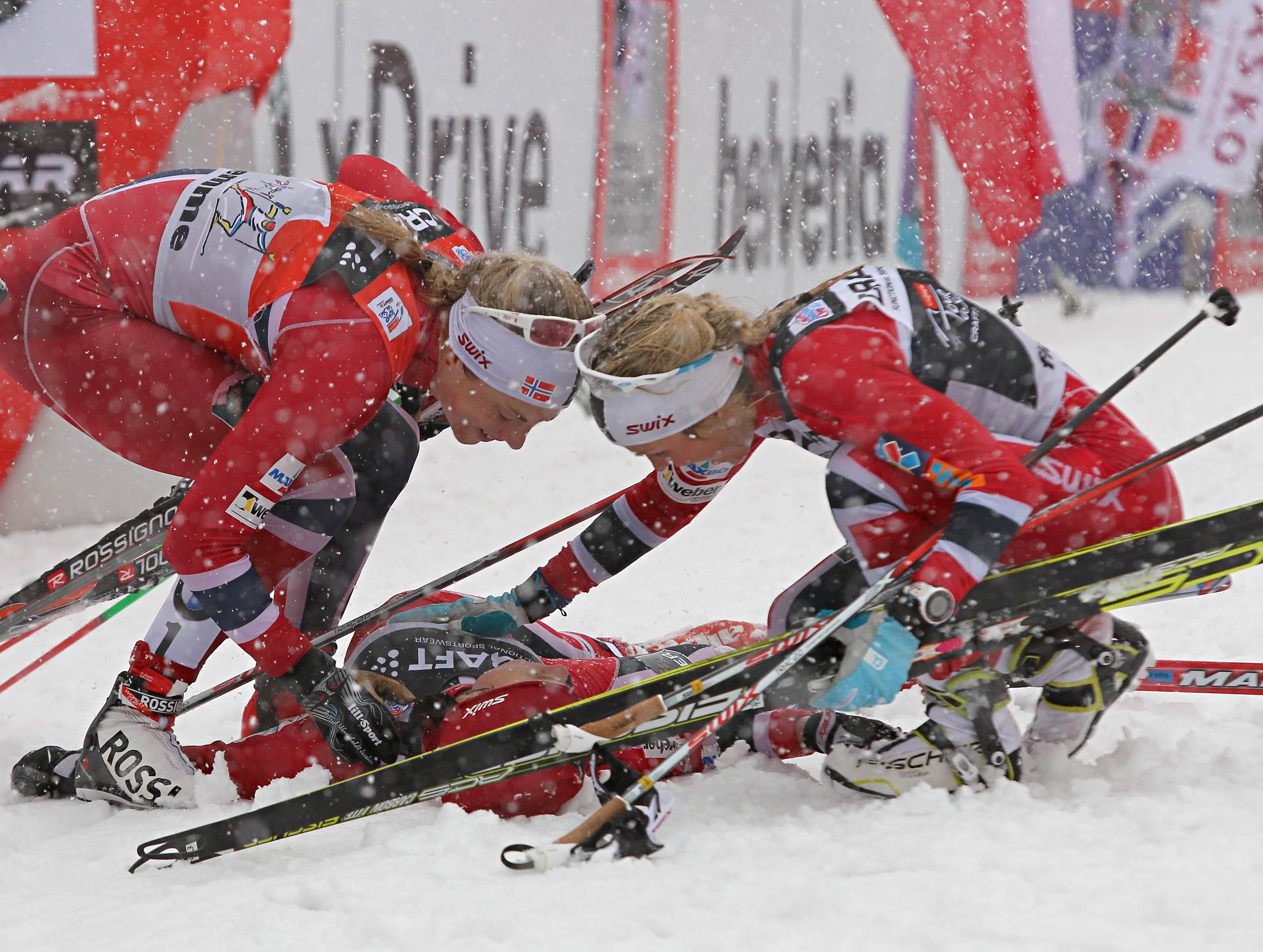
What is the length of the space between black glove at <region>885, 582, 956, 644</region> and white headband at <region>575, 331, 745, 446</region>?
1.85ft

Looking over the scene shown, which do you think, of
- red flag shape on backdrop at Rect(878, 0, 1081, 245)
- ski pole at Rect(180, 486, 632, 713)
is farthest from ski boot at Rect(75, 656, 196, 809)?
red flag shape on backdrop at Rect(878, 0, 1081, 245)

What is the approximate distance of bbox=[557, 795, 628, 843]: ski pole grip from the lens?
1986 millimetres

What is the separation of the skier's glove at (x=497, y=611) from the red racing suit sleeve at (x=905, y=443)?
111 cm

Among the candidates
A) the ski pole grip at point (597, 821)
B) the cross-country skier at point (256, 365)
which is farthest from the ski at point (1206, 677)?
the cross-country skier at point (256, 365)

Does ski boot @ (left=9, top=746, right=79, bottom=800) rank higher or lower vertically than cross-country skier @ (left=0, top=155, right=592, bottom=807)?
lower

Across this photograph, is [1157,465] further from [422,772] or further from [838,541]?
[838,541]

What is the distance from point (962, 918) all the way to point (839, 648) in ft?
2.36

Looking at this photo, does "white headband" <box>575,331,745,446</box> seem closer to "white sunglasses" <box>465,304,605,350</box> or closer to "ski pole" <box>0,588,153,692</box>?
"white sunglasses" <box>465,304,605,350</box>

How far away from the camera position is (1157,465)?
2375 mm

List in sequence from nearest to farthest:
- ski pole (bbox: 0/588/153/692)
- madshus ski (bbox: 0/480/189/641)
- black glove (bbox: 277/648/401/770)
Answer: black glove (bbox: 277/648/401/770) < madshus ski (bbox: 0/480/189/641) < ski pole (bbox: 0/588/153/692)

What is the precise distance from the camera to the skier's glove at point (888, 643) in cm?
208

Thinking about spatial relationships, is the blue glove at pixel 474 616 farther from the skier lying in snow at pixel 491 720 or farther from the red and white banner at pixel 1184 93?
→ the red and white banner at pixel 1184 93

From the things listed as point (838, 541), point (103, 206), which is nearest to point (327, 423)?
point (103, 206)

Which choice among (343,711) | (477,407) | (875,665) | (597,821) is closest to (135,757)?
(343,711)
